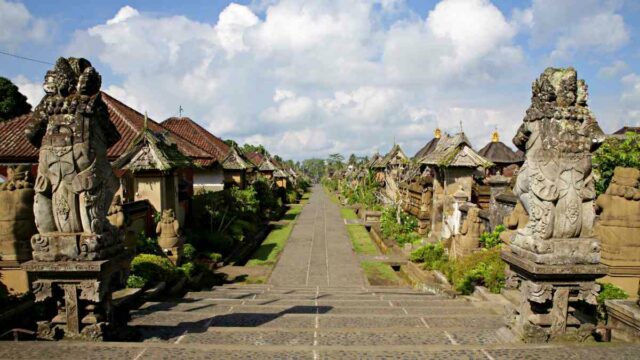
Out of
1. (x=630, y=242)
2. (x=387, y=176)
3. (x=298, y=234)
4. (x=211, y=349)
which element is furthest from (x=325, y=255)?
(x=387, y=176)

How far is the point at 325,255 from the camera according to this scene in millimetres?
15828

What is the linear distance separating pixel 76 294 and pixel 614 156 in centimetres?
942

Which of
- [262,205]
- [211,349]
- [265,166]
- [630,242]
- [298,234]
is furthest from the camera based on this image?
[265,166]

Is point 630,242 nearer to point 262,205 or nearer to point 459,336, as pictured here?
point 459,336

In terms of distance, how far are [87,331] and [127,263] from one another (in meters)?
0.85

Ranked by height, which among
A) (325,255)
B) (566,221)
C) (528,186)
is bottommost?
(325,255)

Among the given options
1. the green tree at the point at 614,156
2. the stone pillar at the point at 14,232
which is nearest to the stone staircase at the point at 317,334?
the stone pillar at the point at 14,232

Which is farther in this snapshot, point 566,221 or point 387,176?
point 387,176

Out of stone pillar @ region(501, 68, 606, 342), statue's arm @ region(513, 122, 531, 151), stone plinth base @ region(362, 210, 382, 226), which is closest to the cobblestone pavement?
stone pillar @ region(501, 68, 606, 342)

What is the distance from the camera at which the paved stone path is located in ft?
40.2

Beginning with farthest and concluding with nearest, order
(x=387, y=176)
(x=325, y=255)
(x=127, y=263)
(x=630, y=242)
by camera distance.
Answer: (x=387, y=176) → (x=325, y=255) → (x=630, y=242) → (x=127, y=263)

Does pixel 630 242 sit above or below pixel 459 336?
above

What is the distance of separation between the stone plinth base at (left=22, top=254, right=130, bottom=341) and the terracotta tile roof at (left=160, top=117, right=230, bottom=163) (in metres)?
21.9

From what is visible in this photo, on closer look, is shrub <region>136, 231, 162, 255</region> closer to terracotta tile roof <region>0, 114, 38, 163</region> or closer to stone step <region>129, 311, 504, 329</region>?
stone step <region>129, 311, 504, 329</region>
